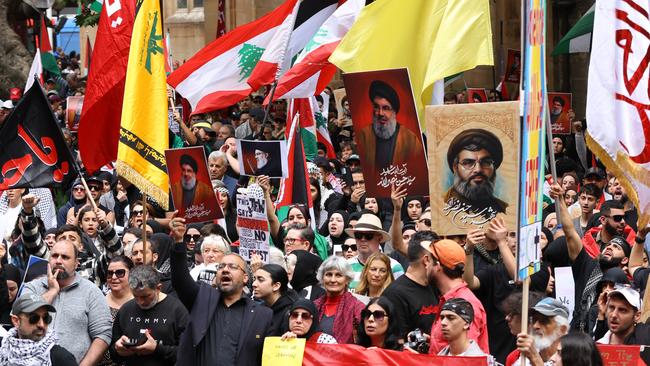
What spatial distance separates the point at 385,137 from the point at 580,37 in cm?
1077

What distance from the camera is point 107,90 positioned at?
44.9 ft

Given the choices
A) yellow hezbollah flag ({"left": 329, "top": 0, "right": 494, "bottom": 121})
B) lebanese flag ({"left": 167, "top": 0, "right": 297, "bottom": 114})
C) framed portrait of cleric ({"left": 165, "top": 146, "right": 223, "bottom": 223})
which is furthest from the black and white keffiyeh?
lebanese flag ({"left": 167, "top": 0, "right": 297, "bottom": 114})

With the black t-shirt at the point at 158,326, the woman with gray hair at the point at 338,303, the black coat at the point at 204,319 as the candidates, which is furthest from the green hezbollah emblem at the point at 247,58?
the woman with gray hair at the point at 338,303

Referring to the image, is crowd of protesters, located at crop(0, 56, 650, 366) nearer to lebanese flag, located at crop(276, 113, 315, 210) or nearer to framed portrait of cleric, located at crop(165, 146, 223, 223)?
framed portrait of cleric, located at crop(165, 146, 223, 223)

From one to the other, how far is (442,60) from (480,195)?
206 centimetres

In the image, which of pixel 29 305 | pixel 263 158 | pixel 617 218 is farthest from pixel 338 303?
pixel 263 158

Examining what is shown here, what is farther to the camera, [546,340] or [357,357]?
[357,357]

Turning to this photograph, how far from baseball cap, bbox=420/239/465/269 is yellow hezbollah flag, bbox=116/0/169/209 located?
3.27 m

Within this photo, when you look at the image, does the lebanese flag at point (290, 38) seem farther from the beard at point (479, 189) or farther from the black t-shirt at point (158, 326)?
the beard at point (479, 189)

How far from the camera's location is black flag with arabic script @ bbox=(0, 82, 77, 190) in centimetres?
1303

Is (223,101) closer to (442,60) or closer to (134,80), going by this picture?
(134,80)

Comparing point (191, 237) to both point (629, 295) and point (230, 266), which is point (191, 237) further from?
point (629, 295)

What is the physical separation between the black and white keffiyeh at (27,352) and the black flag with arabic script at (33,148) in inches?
143

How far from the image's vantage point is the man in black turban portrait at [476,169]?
32.4 ft
